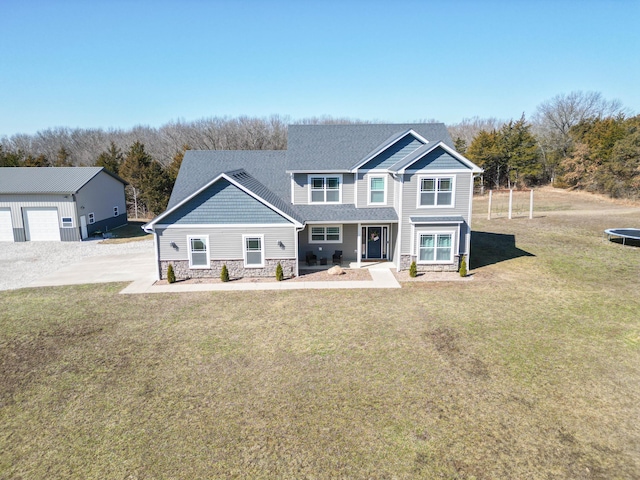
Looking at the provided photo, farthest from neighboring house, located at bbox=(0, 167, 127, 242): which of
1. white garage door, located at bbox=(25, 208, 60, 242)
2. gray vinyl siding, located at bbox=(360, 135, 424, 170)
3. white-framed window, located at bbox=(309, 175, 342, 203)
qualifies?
gray vinyl siding, located at bbox=(360, 135, 424, 170)

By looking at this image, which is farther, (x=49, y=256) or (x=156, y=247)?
(x=49, y=256)

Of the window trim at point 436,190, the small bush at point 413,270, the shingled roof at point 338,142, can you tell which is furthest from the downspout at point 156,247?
the window trim at point 436,190

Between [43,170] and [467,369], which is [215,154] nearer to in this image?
[43,170]

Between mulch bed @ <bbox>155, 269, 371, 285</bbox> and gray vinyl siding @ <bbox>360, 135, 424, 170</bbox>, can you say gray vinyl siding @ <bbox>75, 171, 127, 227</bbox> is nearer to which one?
mulch bed @ <bbox>155, 269, 371, 285</bbox>

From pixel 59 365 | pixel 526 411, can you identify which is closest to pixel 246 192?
pixel 59 365

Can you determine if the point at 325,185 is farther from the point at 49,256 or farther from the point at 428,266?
the point at 49,256

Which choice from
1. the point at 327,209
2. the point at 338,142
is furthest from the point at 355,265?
the point at 338,142
